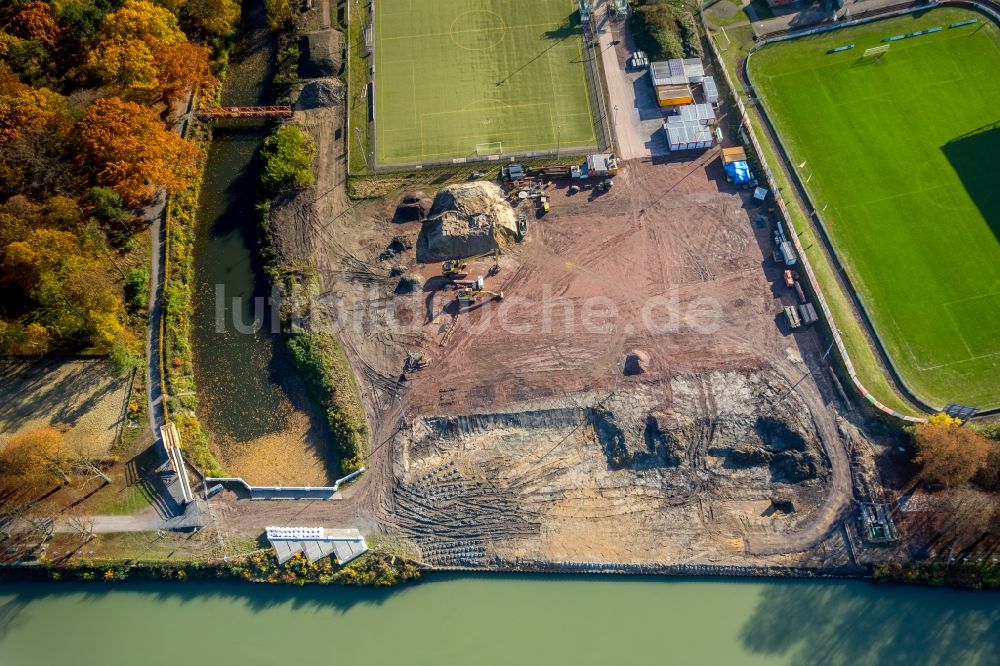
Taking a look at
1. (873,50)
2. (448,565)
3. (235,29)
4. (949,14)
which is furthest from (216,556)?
(949,14)

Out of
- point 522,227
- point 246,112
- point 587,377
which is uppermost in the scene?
point 246,112

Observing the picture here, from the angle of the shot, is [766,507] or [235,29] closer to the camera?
[766,507]

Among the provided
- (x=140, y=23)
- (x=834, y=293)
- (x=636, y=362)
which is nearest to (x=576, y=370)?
(x=636, y=362)

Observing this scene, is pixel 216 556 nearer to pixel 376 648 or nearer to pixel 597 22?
pixel 376 648

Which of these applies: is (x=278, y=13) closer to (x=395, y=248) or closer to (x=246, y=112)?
(x=246, y=112)

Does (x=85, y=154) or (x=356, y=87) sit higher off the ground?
(x=356, y=87)

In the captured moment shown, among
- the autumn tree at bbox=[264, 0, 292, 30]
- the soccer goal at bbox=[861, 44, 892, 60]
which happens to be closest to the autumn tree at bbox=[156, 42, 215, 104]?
the autumn tree at bbox=[264, 0, 292, 30]

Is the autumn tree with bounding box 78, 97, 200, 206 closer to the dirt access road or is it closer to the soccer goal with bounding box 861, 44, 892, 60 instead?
the dirt access road
